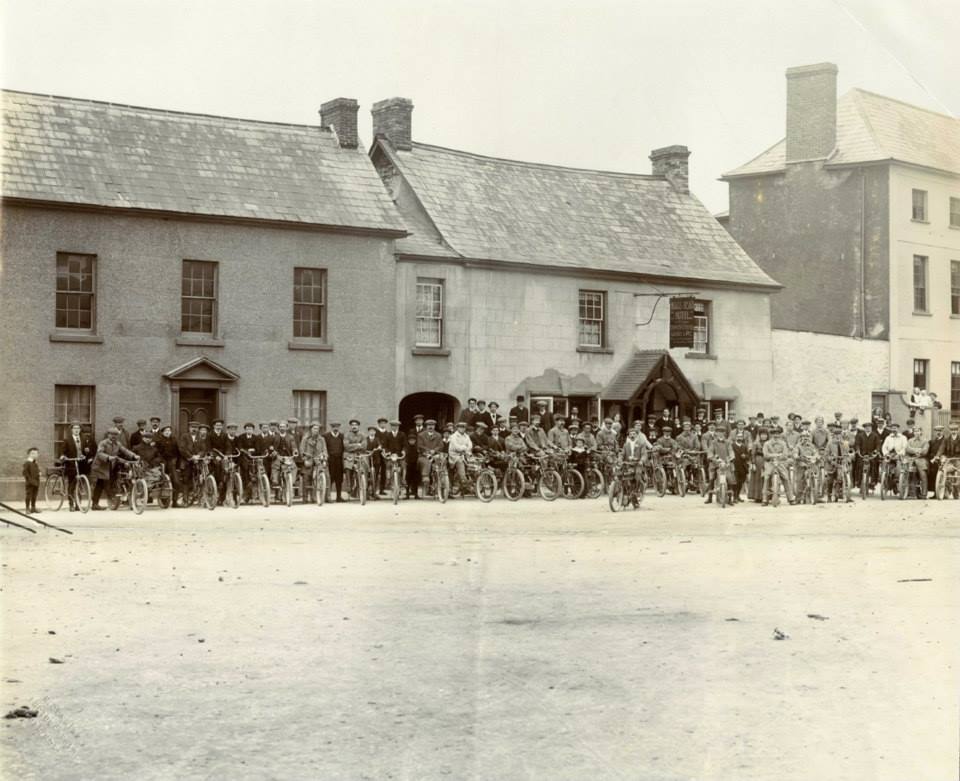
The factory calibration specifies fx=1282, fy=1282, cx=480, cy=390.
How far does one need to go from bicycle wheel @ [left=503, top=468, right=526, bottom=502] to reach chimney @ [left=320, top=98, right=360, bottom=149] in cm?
1007

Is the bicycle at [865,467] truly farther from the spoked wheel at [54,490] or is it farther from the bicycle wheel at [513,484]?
the spoked wheel at [54,490]

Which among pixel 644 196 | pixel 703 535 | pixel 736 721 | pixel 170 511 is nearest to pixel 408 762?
pixel 736 721

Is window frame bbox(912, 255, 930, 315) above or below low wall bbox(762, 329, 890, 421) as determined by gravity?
above

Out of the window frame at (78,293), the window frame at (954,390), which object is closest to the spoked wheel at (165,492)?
the window frame at (78,293)

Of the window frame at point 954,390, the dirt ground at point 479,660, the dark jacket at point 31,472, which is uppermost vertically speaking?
the window frame at point 954,390

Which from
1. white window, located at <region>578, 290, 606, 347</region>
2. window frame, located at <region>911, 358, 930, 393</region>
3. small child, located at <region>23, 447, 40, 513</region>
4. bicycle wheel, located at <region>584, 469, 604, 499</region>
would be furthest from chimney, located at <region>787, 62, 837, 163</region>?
small child, located at <region>23, 447, 40, 513</region>

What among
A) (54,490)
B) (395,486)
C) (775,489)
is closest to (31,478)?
(54,490)

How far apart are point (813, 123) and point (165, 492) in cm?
2311

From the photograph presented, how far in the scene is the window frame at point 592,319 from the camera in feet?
107

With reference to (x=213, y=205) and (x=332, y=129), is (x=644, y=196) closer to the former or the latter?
(x=332, y=129)

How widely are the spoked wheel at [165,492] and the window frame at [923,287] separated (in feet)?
80.8

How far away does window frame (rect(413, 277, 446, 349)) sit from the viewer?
3009cm

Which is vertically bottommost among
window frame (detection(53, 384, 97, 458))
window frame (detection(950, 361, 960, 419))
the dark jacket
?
the dark jacket

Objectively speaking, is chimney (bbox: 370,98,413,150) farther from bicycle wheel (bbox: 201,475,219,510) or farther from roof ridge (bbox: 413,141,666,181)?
bicycle wheel (bbox: 201,475,219,510)
